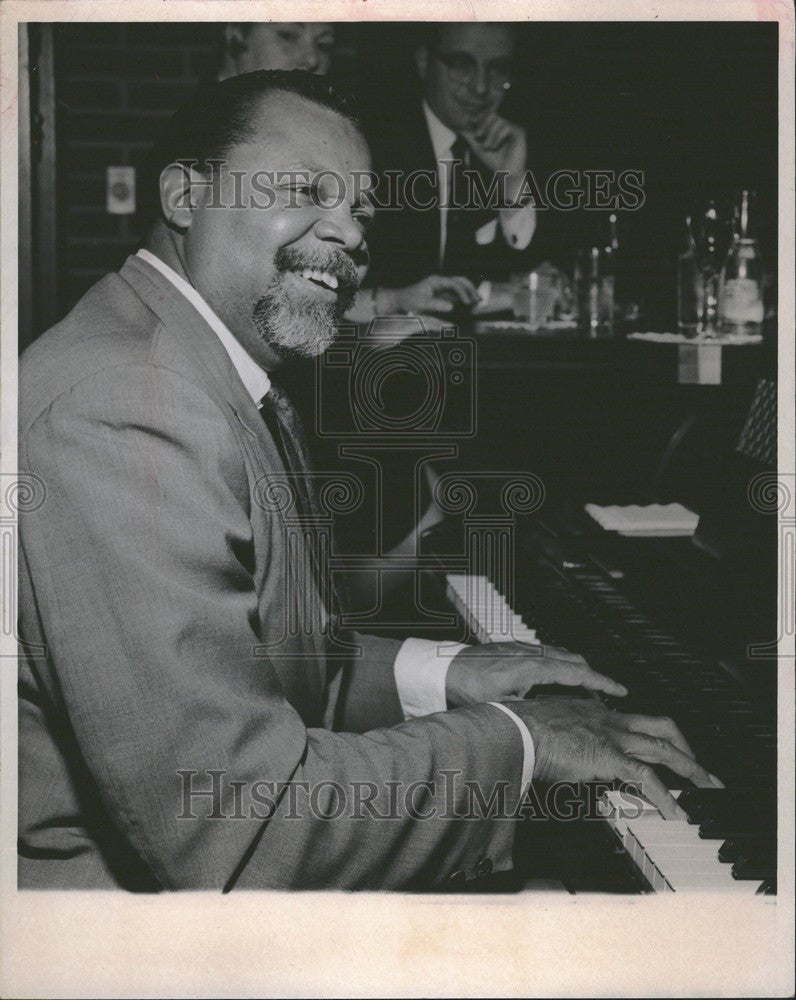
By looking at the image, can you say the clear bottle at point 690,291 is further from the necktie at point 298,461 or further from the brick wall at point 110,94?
the brick wall at point 110,94

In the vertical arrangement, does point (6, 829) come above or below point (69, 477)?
below

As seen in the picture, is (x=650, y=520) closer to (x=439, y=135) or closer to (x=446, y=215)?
(x=446, y=215)

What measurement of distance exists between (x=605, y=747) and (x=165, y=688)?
0.52 meters

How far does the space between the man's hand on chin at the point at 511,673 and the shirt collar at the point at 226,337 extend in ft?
1.67

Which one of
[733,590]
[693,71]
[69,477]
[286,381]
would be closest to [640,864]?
[733,590]

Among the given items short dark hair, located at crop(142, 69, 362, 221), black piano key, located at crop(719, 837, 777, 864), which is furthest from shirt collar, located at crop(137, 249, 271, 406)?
black piano key, located at crop(719, 837, 777, 864)

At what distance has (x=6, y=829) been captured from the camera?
1.41 m

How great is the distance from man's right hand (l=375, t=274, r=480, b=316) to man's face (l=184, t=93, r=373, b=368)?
1376mm

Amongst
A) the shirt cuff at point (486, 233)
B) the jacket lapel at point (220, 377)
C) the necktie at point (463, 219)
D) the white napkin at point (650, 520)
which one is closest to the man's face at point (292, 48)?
the necktie at point (463, 219)

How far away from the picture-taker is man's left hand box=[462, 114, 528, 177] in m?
3.79

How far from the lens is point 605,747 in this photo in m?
1.34

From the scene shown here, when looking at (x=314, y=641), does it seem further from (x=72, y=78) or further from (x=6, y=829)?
(x=72, y=78)

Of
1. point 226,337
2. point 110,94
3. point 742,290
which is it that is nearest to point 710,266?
point 742,290

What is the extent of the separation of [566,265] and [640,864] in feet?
8.05
